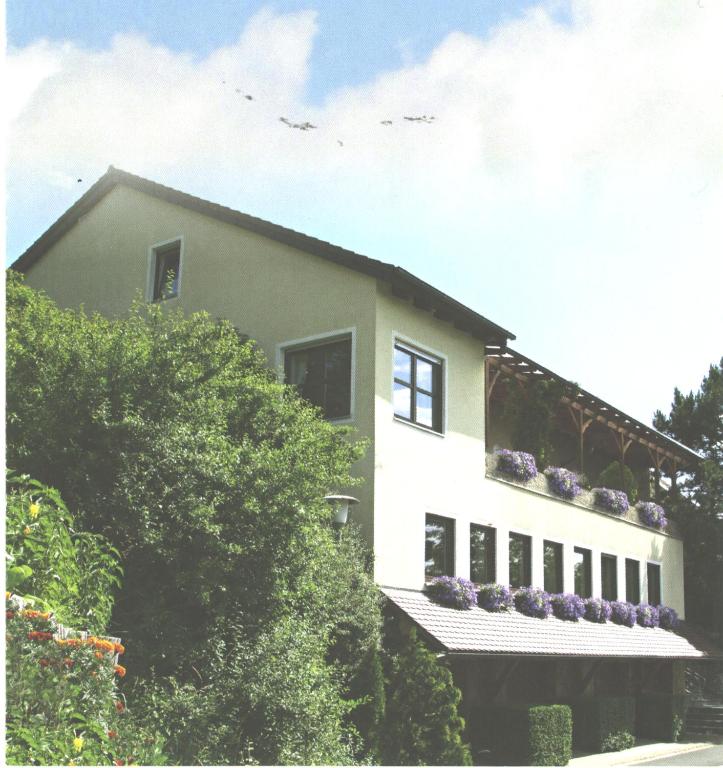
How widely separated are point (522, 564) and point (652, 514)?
28.1ft

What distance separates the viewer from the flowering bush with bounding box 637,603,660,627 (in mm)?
25969

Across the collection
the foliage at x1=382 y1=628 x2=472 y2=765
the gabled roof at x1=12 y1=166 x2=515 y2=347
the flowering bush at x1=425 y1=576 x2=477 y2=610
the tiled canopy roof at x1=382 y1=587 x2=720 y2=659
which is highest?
the gabled roof at x1=12 y1=166 x2=515 y2=347

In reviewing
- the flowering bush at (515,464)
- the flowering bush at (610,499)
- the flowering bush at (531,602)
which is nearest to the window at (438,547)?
the flowering bush at (531,602)

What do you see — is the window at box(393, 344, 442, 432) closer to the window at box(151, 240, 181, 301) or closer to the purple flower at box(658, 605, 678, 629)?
the window at box(151, 240, 181, 301)

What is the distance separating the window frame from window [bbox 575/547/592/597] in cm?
1152

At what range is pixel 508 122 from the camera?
9016 millimetres

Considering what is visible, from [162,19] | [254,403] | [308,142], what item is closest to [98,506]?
[254,403]

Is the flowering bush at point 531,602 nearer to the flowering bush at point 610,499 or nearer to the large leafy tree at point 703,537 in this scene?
the flowering bush at point 610,499

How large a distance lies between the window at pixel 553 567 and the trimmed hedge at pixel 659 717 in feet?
19.8

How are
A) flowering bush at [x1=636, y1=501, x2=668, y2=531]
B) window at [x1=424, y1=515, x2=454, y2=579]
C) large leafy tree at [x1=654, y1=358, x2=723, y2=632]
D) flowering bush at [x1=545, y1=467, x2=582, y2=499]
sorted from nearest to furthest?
1. window at [x1=424, y1=515, x2=454, y2=579]
2. flowering bush at [x1=545, y1=467, x2=582, y2=499]
3. flowering bush at [x1=636, y1=501, x2=668, y2=531]
4. large leafy tree at [x1=654, y1=358, x2=723, y2=632]

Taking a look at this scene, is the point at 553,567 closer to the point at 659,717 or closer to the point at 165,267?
the point at 659,717

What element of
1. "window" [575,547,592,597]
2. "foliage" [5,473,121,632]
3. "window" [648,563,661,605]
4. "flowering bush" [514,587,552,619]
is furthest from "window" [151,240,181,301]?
"window" [648,563,661,605]

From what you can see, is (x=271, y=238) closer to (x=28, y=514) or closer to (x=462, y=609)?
(x=462, y=609)

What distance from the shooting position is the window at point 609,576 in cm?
2530
